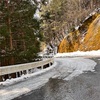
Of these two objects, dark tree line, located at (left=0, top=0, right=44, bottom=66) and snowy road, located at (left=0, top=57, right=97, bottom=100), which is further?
dark tree line, located at (left=0, top=0, right=44, bottom=66)

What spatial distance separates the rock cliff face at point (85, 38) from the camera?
4078 centimetres

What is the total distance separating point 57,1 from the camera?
192 feet

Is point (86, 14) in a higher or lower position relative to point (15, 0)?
higher

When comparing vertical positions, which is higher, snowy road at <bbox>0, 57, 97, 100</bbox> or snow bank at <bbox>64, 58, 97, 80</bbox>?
snow bank at <bbox>64, 58, 97, 80</bbox>

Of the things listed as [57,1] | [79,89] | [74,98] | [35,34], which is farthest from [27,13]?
[57,1]

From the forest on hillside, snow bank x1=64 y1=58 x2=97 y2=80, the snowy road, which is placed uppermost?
the forest on hillside

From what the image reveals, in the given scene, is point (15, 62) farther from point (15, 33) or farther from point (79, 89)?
point (79, 89)

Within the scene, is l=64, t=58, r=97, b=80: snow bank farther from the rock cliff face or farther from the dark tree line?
the rock cliff face

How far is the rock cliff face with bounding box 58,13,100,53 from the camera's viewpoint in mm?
40778

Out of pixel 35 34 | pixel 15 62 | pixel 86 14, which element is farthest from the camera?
pixel 86 14

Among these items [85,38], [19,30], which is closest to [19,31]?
[19,30]

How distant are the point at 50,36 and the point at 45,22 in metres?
4.52

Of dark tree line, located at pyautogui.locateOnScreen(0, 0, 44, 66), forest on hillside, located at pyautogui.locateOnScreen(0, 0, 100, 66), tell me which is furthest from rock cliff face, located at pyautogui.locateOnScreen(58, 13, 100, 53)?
dark tree line, located at pyautogui.locateOnScreen(0, 0, 44, 66)

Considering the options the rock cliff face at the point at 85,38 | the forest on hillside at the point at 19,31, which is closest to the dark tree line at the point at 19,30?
the forest on hillside at the point at 19,31
